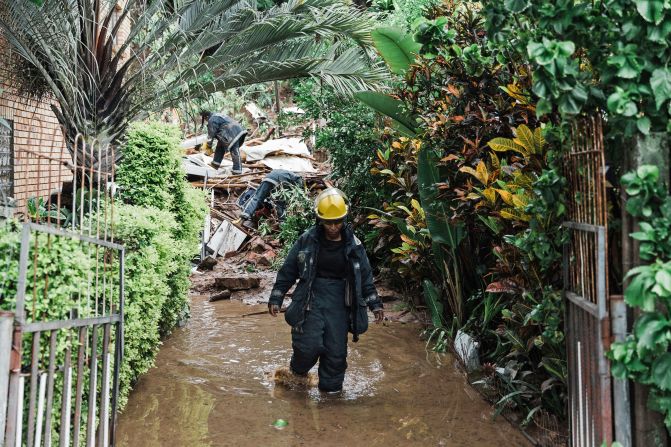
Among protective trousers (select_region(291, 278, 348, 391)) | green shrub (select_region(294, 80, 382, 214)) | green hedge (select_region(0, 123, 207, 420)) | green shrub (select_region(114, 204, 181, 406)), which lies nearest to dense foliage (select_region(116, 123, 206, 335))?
green hedge (select_region(0, 123, 207, 420))

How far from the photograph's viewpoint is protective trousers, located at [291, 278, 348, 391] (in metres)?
5.78

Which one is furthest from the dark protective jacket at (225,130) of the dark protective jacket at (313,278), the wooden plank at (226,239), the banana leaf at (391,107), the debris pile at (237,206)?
the dark protective jacket at (313,278)

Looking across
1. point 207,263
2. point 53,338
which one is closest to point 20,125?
point 207,263

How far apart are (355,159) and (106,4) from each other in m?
4.63

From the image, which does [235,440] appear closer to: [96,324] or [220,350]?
[96,324]

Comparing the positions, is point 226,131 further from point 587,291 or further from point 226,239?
point 587,291

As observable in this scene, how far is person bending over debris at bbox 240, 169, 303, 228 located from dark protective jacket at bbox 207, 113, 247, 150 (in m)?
1.73

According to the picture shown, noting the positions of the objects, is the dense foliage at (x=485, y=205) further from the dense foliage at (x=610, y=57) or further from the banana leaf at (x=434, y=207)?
the dense foliage at (x=610, y=57)

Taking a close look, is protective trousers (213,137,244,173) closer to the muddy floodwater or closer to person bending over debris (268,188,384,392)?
the muddy floodwater

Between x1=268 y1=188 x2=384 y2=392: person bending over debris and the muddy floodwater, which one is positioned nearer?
the muddy floodwater

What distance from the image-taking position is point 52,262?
3.35 m

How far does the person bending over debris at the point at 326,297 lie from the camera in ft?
18.9

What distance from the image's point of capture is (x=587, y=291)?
11.1 ft

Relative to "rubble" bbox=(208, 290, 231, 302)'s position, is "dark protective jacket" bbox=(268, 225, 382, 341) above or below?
above
